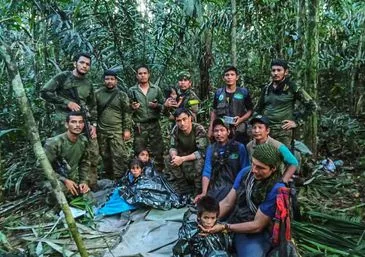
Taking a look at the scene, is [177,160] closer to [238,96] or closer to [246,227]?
[238,96]

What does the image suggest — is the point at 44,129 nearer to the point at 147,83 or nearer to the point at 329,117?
the point at 147,83

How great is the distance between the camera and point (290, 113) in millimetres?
5387

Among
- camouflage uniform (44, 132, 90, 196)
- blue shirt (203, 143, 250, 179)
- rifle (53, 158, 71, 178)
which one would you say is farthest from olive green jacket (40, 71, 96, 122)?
blue shirt (203, 143, 250, 179)

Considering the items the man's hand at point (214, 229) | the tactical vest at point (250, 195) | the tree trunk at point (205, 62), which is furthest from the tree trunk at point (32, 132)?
the tree trunk at point (205, 62)

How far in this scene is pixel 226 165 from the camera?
15.2ft

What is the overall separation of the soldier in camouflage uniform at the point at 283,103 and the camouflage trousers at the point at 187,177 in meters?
1.03

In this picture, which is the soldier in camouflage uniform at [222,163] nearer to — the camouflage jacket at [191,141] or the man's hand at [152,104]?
the camouflage jacket at [191,141]

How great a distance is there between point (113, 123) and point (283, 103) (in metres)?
2.36

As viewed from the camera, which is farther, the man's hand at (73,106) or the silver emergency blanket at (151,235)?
the man's hand at (73,106)

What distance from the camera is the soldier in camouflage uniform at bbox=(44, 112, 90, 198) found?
→ 16.6 feet

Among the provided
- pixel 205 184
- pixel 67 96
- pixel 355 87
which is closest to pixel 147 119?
pixel 67 96

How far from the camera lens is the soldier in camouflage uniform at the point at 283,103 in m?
5.20

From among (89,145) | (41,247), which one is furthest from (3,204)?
(41,247)

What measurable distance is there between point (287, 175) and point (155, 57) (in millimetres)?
4472
